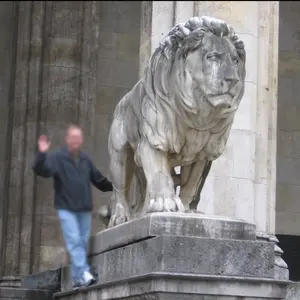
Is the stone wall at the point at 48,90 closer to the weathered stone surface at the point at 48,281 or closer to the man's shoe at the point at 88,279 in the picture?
the weathered stone surface at the point at 48,281

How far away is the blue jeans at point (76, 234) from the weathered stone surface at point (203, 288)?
1.41 metres

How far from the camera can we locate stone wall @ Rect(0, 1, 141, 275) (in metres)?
20.8

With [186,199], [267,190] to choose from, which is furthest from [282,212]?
[186,199]

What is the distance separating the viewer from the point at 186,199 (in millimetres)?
10758

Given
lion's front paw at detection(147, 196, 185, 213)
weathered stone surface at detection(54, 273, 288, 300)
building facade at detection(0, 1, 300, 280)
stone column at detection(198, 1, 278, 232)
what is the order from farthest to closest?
building facade at detection(0, 1, 300, 280), stone column at detection(198, 1, 278, 232), lion's front paw at detection(147, 196, 185, 213), weathered stone surface at detection(54, 273, 288, 300)

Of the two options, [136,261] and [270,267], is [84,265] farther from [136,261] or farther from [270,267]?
[270,267]

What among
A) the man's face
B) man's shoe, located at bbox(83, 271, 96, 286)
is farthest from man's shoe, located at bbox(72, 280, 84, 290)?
the man's face

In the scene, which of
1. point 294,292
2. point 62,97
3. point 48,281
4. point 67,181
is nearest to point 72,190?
point 67,181

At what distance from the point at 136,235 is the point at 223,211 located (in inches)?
176

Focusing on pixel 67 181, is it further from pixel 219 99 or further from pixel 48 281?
pixel 48 281

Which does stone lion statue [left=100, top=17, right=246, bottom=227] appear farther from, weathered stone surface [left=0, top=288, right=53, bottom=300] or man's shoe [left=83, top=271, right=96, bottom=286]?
weathered stone surface [left=0, top=288, right=53, bottom=300]

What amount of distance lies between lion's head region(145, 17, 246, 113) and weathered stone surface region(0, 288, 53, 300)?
11.5 feet

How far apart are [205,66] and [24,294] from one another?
4.30 meters

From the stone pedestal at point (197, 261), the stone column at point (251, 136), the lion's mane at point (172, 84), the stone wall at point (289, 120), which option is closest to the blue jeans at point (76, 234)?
the stone pedestal at point (197, 261)
